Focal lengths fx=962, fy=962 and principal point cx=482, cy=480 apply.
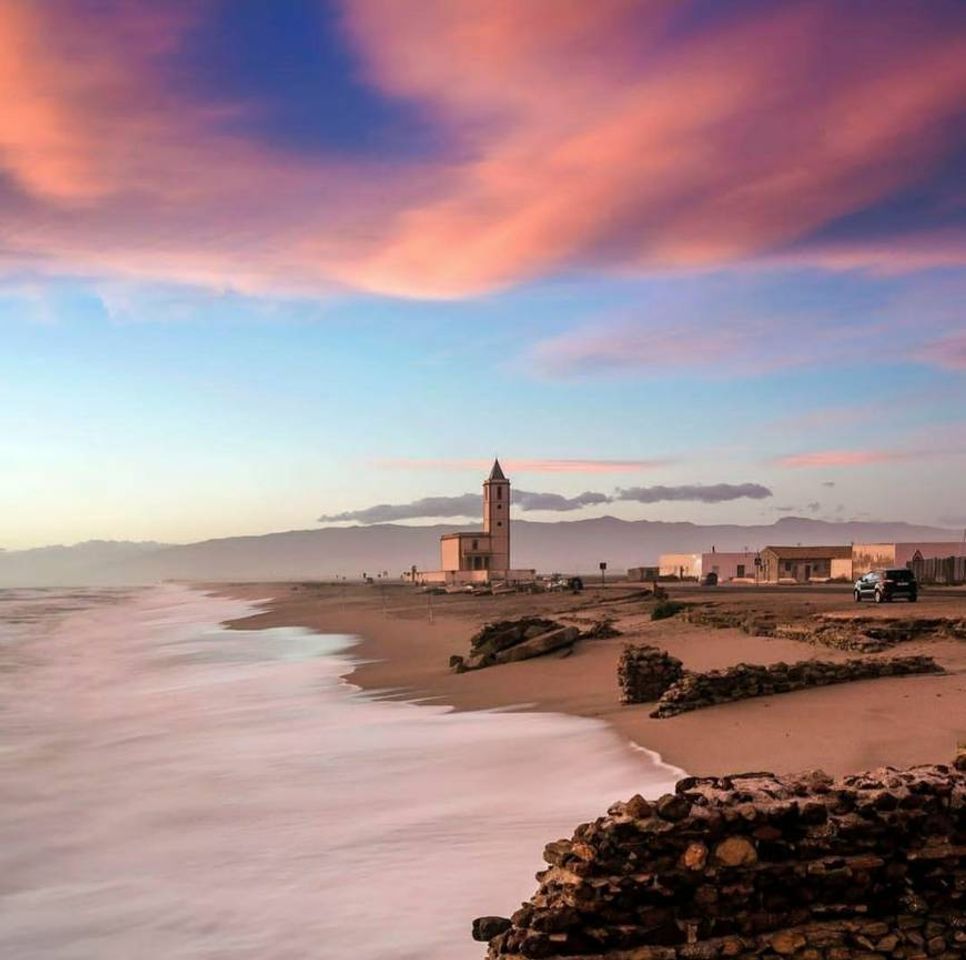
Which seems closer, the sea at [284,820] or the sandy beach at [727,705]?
the sea at [284,820]

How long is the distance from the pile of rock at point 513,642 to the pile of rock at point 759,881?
63.5 ft

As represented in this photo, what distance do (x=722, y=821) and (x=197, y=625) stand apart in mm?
58829

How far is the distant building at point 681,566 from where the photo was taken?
101 m

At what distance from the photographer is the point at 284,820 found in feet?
40.0

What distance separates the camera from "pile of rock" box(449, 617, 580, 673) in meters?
26.4

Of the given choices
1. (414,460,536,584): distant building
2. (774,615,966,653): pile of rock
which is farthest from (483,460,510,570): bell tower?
(774,615,966,653): pile of rock

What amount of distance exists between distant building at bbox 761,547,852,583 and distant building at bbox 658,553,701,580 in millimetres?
13005

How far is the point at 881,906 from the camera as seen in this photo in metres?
6.95

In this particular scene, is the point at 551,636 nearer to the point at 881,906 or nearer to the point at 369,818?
the point at 369,818

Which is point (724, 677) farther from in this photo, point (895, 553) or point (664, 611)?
point (895, 553)

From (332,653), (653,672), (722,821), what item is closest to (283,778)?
(653,672)

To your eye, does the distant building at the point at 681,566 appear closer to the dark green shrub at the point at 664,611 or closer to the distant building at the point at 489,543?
the distant building at the point at 489,543

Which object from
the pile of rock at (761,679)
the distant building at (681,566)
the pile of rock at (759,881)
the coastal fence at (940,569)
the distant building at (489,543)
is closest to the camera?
the pile of rock at (759,881)

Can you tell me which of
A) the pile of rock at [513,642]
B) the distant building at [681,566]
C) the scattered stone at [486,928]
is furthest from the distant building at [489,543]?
the scattered stone at [486,928]
